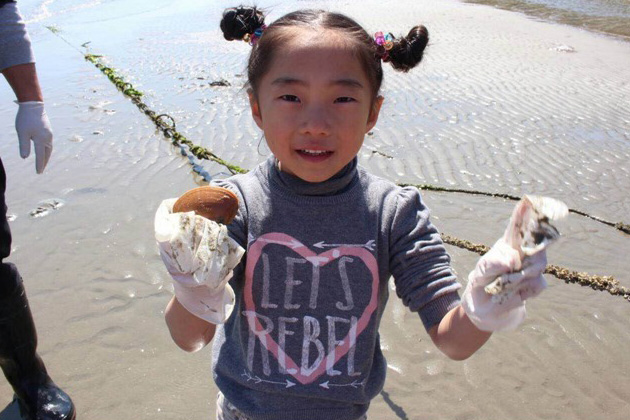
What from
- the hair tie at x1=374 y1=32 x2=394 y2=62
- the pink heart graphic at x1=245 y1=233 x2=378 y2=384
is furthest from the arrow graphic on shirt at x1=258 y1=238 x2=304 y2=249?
the hair tie at x1=374 y1=32 x2=394 y2=62

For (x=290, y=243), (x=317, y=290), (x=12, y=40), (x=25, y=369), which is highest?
(x=12, y=40)

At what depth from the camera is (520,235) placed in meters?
1.25

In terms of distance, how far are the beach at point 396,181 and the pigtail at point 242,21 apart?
1.56ft

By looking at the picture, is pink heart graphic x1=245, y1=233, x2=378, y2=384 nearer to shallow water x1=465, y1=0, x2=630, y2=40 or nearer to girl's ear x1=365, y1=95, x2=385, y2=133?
girl's ear x1=365, y1=95, x2=385, y2=133

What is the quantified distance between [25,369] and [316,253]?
1.78 m

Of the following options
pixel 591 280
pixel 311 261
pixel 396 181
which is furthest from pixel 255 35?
pixel 396 181

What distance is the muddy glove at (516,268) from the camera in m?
1.20

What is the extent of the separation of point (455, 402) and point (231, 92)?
625 centimetres

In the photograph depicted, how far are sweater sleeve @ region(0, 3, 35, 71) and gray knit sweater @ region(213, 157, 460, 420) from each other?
176 centimetres

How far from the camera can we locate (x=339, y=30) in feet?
5.25

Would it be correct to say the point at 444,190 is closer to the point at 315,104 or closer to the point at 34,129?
the point at 34,129

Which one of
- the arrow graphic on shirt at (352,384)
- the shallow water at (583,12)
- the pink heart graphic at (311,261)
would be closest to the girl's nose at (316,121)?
the pink heart graphic at (311,261)

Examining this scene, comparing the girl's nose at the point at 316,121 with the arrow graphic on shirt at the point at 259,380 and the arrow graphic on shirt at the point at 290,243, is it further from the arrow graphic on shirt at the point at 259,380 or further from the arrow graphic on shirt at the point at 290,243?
the arrow graphic on shirt at the point at 259,380

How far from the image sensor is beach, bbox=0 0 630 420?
2.97 metres
